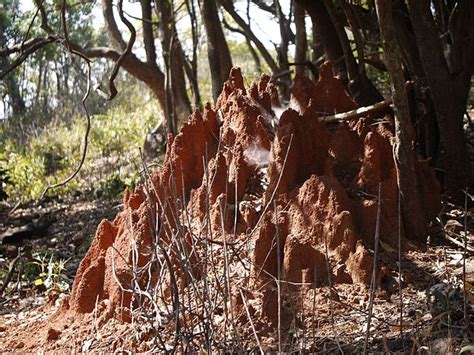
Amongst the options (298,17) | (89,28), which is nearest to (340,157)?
(298,17)

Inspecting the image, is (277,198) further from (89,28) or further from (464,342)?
(89,28)

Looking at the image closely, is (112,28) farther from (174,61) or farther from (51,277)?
(51,277)

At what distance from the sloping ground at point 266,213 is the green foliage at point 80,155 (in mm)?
5480

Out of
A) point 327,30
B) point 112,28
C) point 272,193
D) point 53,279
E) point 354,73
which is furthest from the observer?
point 112,28

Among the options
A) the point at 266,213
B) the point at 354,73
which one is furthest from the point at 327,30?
the point at 266,213

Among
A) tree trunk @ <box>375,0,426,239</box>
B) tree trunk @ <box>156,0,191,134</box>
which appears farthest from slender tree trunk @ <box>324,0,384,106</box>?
tree trunk @ <box>156,0,191,134</box>

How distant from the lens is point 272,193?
498cm

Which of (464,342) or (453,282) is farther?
(453,282)

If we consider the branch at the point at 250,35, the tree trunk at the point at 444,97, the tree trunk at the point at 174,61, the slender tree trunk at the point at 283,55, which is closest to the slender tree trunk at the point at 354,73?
the tree trunk at the point at 444,97

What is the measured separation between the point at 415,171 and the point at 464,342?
1.74m

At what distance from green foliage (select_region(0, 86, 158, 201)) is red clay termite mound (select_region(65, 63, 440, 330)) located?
545 cm

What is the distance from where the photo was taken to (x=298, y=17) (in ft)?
36.0

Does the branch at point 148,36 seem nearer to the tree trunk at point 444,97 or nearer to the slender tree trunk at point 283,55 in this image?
the slender tree trunk at point 283,55

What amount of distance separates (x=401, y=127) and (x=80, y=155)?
454 inches
